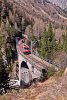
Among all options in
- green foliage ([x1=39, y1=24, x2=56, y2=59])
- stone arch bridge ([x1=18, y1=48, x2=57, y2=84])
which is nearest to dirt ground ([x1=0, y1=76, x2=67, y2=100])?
stone arch bridge ([x1=18, y1=48, x2=57, y2=84])

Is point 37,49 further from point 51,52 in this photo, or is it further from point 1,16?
point 1,16

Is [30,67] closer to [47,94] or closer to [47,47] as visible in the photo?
[47,47]

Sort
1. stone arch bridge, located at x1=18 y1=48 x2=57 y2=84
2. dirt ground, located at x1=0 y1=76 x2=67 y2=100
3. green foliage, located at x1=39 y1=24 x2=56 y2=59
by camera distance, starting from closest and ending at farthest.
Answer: dirt ground, located at x1=0 y1=76 x2=67 y2=100
stone arch bridge, located at x1=18 y1=48 x2=57 y2=84
green foliage, located at x1=39 y1=24 x2=56 y2=59

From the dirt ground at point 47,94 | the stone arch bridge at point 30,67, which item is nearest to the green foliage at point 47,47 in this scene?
the stone arch bridge at point 30,67

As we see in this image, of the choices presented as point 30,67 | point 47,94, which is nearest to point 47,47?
point 30,67

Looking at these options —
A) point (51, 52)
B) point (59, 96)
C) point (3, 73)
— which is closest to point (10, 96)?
point (59, 96)

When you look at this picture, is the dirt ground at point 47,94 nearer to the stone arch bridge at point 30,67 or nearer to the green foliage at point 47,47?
the stone arch bridge at point 30,67

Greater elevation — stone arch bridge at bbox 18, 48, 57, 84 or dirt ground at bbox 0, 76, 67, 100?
dirt ground at bbox 0, 76, 67, 100

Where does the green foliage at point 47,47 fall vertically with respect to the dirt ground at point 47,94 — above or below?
below

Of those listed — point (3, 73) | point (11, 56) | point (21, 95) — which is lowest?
point (11, 56)

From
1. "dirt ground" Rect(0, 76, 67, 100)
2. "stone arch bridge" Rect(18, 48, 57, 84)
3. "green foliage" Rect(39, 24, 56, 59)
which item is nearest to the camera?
"dirt ground" Rect(0, 76, 67, 100)

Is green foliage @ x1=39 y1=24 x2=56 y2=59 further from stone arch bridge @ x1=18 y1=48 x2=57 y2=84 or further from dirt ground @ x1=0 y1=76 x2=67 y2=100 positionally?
dirt ground @ x1=0 y1=76 x2=67 y2=100
